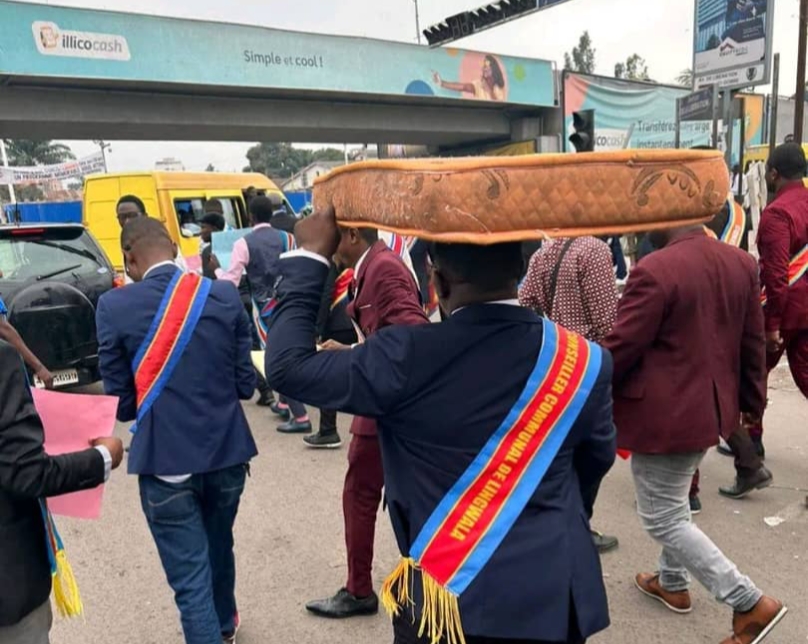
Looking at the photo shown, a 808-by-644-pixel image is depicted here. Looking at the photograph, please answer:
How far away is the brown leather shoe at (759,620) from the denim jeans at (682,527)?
3 centimetres

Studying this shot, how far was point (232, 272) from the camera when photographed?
18.6ft

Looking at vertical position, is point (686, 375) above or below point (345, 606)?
above

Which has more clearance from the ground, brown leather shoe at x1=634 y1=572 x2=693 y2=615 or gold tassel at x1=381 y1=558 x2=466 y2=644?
gold tassel at x1=381 y1=558 x2=466 y2=644

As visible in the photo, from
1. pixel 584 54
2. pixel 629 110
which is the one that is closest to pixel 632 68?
pixel 584 54

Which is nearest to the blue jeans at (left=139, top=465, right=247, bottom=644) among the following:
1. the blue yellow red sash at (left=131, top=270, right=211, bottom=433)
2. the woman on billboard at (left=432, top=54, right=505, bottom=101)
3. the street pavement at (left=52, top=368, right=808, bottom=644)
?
the blue yellow red sash at (left=131, top=270, right=211, bottom=433)

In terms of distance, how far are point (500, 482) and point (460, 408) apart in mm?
189

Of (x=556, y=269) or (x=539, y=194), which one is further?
(x=556, y=269)

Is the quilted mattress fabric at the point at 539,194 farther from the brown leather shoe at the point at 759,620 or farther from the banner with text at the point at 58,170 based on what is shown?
the banner with text at the point at 58,170

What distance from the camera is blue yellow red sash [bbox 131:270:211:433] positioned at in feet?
7.76

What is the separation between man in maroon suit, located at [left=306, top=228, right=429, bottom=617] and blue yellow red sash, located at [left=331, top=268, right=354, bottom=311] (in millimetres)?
1133

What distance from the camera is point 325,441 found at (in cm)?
521

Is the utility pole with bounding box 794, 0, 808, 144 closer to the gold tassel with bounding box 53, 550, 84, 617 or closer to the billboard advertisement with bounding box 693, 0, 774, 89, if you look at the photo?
the billboard advertisement with bounding box 693, 0, 774, 89

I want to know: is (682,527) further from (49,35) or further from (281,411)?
(49,35)

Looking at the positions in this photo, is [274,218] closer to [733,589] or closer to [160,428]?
[160,428]
